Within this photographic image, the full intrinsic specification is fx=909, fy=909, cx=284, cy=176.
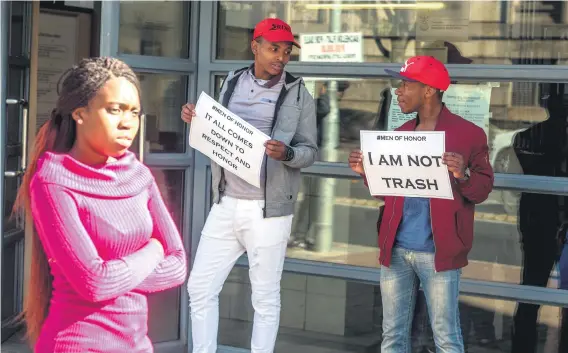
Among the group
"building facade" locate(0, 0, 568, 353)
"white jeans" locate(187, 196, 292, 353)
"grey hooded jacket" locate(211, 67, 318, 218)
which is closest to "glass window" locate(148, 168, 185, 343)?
"building facade" locate(0, 0, 568, 353)

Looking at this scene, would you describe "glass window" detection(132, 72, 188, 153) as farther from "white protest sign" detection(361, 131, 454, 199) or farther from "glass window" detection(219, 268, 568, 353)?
"white protest sign" detection(361, 131, 454, 199)

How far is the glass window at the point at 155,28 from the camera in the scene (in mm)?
5223

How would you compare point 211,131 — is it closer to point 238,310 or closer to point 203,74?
point 203,74

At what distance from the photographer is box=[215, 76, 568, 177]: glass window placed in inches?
197

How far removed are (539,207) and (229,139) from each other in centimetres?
187

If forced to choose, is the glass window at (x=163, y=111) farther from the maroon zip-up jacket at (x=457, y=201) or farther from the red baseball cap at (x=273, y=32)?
the maroon zip-up jacket at (x=457, y=201)

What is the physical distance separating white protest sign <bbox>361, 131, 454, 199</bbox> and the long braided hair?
1.69 m

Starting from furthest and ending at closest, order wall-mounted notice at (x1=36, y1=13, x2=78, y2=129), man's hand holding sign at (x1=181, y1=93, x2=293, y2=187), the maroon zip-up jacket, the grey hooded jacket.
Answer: wall-mounted notice at (x1=36, y1=13, x2=78, y2=129), the grey hooded jacket, man's hand holding sign at (x1=181, y1=93, x2=293, y2=187), the maroon zip-up jacket

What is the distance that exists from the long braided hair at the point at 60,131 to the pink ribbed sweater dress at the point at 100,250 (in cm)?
7

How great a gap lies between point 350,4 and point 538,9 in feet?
3.66

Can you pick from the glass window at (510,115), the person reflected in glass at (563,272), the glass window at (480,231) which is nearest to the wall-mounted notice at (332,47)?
the glass window at (510,115)

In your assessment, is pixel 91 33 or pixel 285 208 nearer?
pixel 285 208

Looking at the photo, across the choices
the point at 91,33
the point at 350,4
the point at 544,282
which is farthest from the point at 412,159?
the point at 91,33

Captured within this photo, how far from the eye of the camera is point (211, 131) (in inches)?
172
